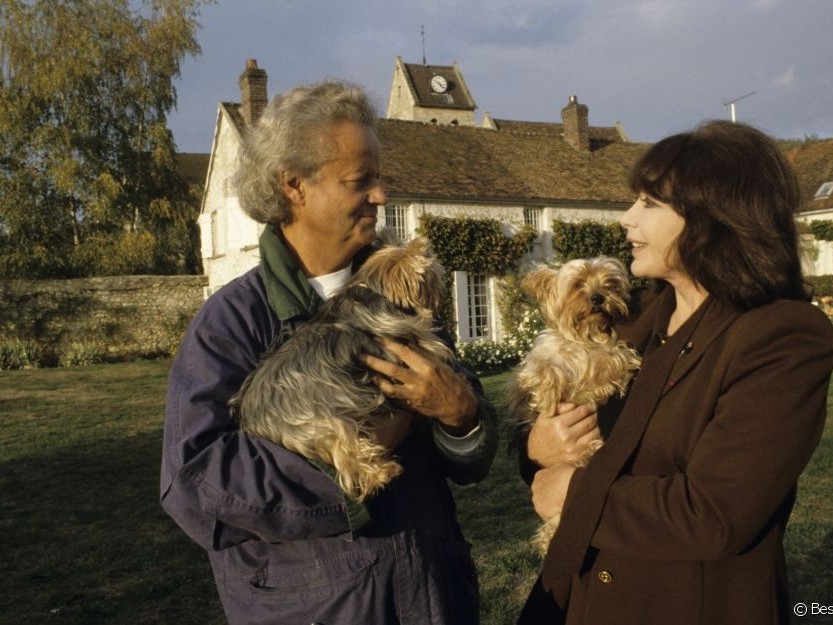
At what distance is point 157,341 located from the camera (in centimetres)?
2980

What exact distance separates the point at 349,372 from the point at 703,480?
122 centimetres

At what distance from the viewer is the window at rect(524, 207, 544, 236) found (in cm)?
2889

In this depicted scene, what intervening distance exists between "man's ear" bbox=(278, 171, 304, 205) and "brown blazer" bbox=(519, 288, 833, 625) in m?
1.42

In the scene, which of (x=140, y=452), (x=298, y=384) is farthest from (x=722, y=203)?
(x=140, y=452)

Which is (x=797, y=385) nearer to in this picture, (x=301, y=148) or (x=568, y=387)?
(x=568, y=387)

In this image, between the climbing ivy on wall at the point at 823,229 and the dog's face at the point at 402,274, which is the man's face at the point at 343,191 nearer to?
the dog's face at the point at 402,274

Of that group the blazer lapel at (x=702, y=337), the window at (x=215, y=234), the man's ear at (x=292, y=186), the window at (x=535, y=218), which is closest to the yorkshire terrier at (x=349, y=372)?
the man's ear at (x=292, y=186)

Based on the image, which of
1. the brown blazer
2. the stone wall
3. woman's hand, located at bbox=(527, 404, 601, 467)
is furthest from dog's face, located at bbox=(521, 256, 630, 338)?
the stone wall

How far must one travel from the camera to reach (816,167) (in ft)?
155

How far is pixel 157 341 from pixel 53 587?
2427cm

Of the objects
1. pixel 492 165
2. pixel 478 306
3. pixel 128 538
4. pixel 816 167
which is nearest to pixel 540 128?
pixel 816 167

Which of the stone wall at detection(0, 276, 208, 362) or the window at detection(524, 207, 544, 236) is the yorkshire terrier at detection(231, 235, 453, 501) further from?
the stone wall at detection(0, 276, 208, 362)

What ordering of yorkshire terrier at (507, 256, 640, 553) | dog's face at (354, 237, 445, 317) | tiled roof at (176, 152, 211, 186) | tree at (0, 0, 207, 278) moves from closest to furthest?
dog's face at (354, 237, 445, 317) < yorkshire terrier at (507, 256, 640, 553) < tree at (0, 0, 207, 278) < tiled roof at (176, 152, 211, 186)

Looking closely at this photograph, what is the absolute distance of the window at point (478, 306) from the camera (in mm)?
26866
